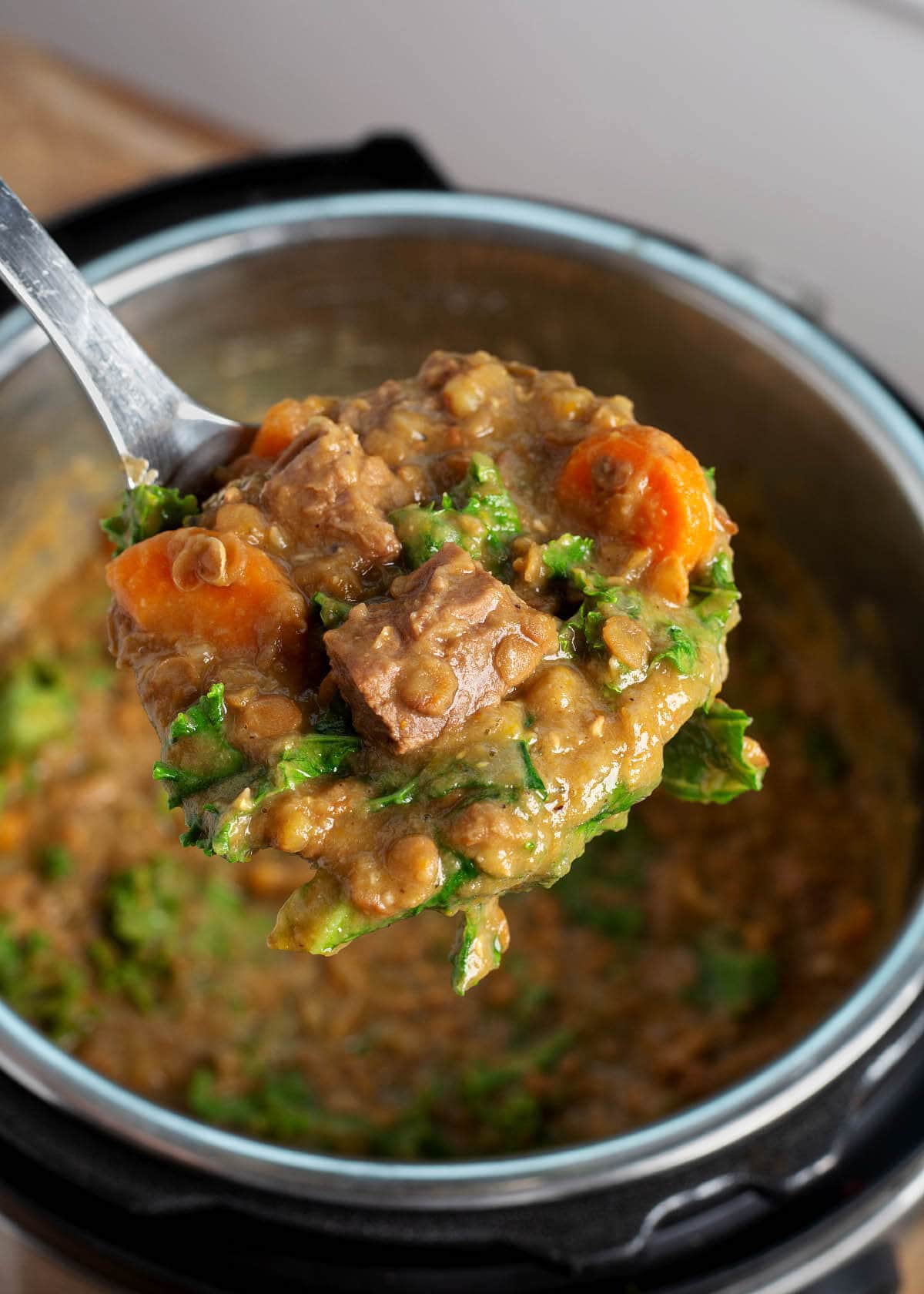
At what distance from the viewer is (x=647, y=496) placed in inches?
55.2

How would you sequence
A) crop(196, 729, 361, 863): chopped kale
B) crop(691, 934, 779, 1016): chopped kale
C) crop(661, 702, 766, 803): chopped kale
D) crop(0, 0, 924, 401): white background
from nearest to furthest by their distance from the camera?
crop(196, 729, 361, 863): chopped kale → crop(661, 702, 766, 803): chopped kale → crop(691, 934, 779, 1016): chopped kale → crop(0, 0, 924, 401): white background

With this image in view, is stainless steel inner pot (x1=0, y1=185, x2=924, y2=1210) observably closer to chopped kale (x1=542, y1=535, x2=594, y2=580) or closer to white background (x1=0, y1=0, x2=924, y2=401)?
chopped kale (x1=542, y1=535, x2=594, y2=580)

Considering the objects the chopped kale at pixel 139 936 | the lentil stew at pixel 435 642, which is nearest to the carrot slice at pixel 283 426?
the lentil stew at pixel 435 642

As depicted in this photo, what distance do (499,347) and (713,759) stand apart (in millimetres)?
1209

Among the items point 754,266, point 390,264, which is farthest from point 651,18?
point 390,264

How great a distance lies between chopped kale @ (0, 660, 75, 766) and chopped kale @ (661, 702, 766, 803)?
1.41 metres

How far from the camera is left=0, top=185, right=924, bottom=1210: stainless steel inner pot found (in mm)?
2145

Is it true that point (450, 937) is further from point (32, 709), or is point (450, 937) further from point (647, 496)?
point (647, 496)

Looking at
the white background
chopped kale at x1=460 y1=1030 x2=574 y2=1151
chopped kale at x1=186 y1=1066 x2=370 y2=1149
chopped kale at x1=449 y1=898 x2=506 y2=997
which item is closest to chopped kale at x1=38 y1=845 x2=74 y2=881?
chopped kale at x1=186 y1=1066 x2=370 y2=1149

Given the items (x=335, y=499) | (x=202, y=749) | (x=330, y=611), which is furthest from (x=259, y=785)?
(x=335, y=499)

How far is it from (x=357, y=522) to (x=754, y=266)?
51.5 inches

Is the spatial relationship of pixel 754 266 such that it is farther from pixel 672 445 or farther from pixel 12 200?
pixel 12 200

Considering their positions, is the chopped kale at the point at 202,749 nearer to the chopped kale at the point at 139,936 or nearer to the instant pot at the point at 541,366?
the instant pot at the point at 541,366

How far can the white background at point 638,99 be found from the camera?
9.61 ft
